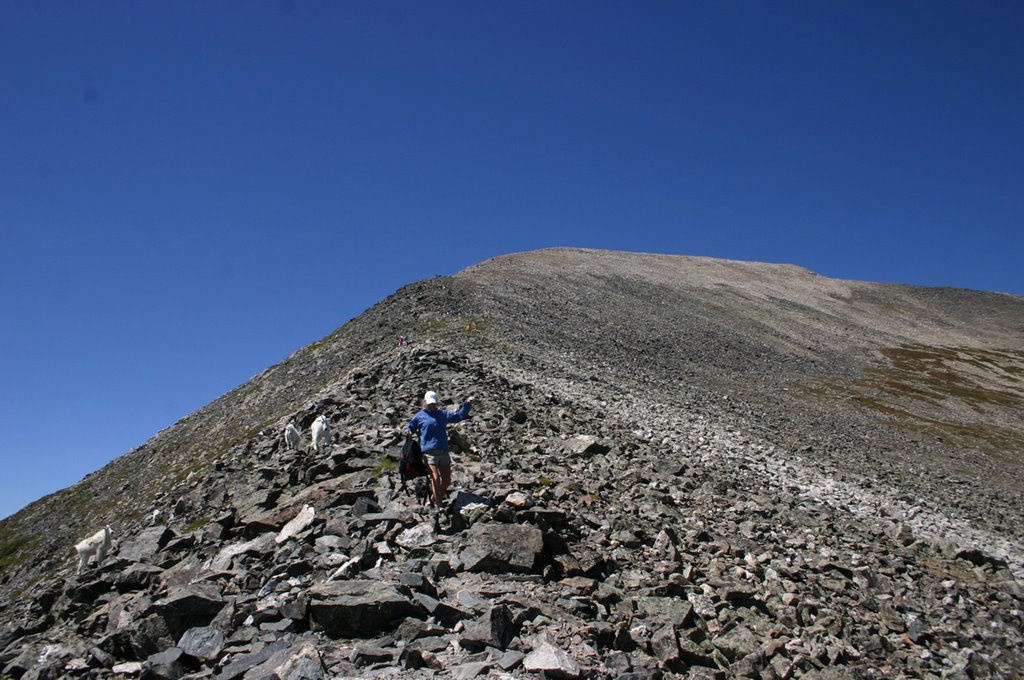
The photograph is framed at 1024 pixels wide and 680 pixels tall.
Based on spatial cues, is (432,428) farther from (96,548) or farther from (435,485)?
(96,548)

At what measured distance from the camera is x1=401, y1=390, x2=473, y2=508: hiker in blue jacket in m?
13.4

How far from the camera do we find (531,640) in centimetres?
870

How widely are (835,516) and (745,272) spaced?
107 metres

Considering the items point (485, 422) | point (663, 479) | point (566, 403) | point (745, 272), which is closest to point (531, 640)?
point (663, 479)

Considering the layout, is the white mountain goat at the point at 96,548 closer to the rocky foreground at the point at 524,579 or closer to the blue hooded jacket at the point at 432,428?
the rocky foreground at the point at 524,579

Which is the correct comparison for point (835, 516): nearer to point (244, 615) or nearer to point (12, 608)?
point (244, 615)

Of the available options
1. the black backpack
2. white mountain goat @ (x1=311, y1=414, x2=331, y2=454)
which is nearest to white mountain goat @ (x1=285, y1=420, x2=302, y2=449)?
white mountain goat @ (x1=311, y1=414, x2=331, y2=454)

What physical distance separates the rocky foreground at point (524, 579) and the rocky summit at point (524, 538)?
0.06 m

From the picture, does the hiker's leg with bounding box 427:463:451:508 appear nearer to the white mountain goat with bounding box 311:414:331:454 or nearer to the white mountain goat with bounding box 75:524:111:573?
the white mountain goat with bounding box 311:414:331:454

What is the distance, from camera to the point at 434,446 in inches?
541

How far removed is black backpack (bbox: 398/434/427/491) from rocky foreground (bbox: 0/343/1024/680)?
0.46 metres

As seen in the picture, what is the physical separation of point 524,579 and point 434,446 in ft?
13.2

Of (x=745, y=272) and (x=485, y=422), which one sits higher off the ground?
(x=745, y=272)

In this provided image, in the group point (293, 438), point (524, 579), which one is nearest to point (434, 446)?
point (524, 579)
